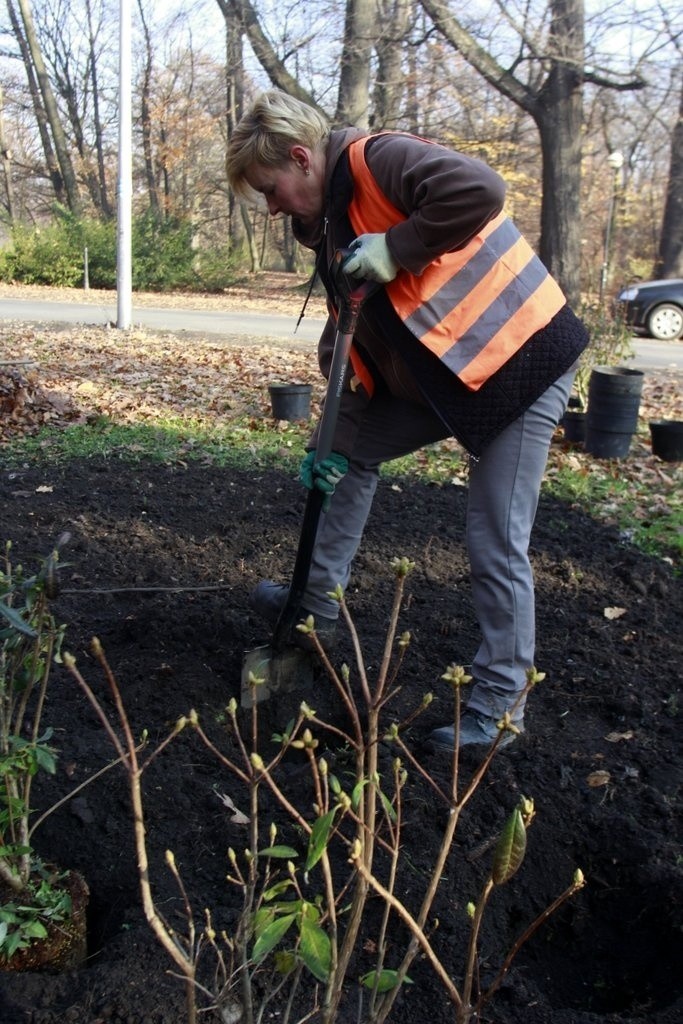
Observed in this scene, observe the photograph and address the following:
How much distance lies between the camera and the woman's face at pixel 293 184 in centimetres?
272

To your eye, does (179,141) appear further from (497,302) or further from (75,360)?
(497,302)

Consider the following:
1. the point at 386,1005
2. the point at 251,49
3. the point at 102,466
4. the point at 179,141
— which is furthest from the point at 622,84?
the point at 179,141

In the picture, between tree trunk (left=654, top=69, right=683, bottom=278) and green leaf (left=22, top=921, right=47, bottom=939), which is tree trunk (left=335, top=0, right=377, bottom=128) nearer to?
tree trunk (left=654, top=69, right=683, bottom=278)

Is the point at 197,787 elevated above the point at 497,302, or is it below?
below

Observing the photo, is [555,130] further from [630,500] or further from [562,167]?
[630,500]

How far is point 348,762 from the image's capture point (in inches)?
111

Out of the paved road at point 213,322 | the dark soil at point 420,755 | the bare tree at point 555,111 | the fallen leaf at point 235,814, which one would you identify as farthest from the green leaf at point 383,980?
the bare tree at point 555,111

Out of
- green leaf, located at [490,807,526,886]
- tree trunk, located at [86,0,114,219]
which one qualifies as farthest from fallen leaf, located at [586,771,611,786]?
tree trunk, located at [86,0,114,219]

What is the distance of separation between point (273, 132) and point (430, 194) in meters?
0.54

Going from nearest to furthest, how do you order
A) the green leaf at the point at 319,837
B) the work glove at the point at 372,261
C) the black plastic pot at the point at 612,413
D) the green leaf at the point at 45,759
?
1. the green leaf at the point at 319,837
2. the green leaf at the point at 45,759
3. the work glove at the point at 372,261
4. the black plastic pot at the point at 612,413

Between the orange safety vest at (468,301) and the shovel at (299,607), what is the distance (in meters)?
0.23

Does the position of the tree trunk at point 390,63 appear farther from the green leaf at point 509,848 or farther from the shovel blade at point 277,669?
the green leaf at point 509,848

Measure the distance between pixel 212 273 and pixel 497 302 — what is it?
24.3 meters

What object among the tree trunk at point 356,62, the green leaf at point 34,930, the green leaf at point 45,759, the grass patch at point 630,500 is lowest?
the green leaf at point 34,930
